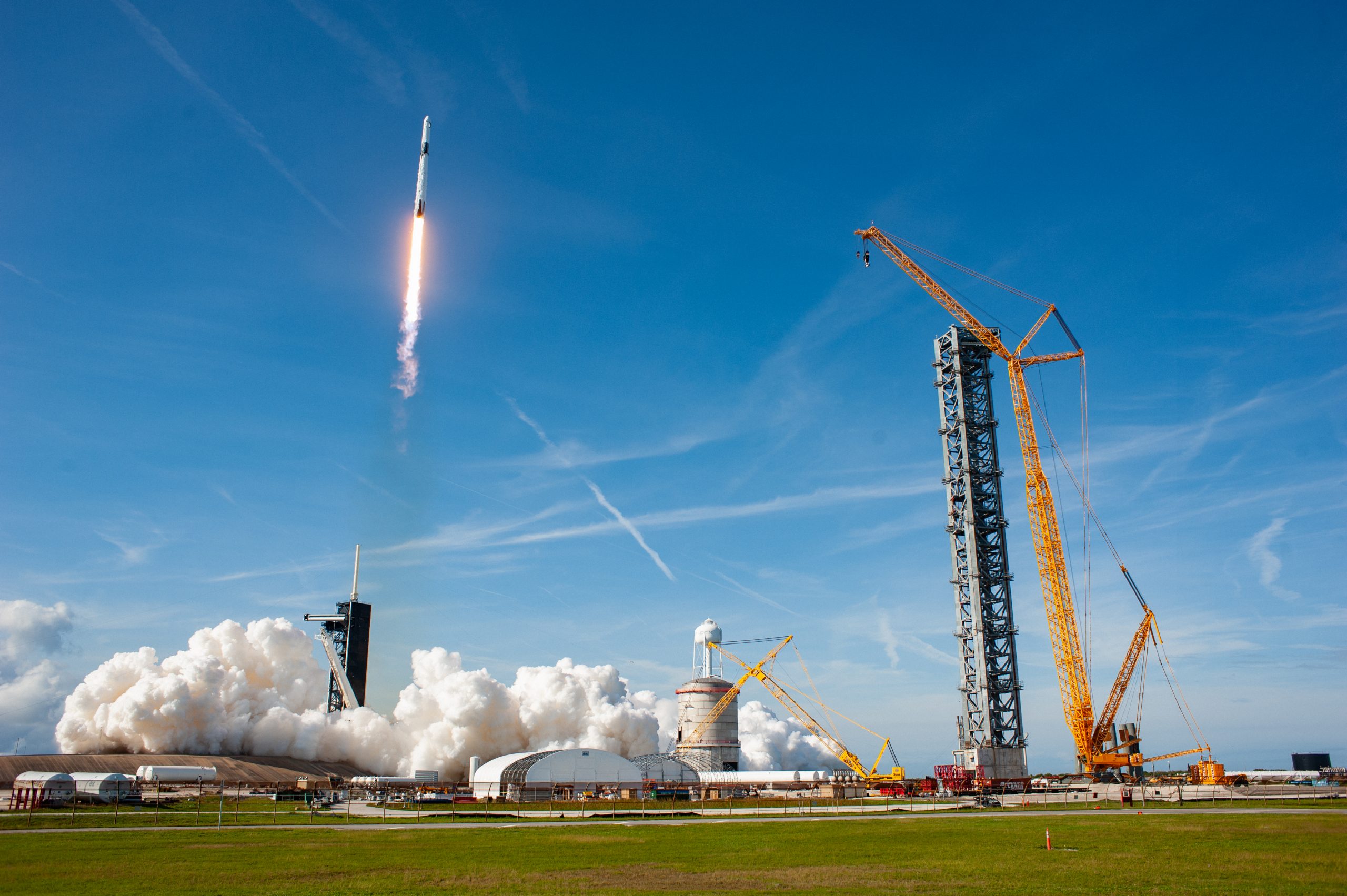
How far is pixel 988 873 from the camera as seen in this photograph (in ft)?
92.2

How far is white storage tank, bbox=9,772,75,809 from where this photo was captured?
2687 inches

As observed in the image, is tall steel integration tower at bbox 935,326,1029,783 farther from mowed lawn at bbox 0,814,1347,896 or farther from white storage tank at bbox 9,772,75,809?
white storage tank at bbox 9,772,75,809

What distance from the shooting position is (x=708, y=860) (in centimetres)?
3309

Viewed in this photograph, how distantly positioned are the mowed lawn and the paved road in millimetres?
2424

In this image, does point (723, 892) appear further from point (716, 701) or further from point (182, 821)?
point (716, 701)

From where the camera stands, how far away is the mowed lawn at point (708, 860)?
25609mm

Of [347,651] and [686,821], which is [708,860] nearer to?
[686,821]

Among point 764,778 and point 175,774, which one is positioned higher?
point 175,774

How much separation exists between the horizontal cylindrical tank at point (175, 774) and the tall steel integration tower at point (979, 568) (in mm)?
81514

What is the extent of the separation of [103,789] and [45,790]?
4241mm

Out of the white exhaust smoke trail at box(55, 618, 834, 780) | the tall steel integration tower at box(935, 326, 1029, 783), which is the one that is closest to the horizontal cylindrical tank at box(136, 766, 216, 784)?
the white exhaust smoke trail at box(55, 618, 834, 780)

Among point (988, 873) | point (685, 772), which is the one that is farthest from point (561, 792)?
point (988, 873)

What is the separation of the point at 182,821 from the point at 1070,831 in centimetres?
5077

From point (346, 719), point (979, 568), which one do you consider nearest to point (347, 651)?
point (346, 719)
